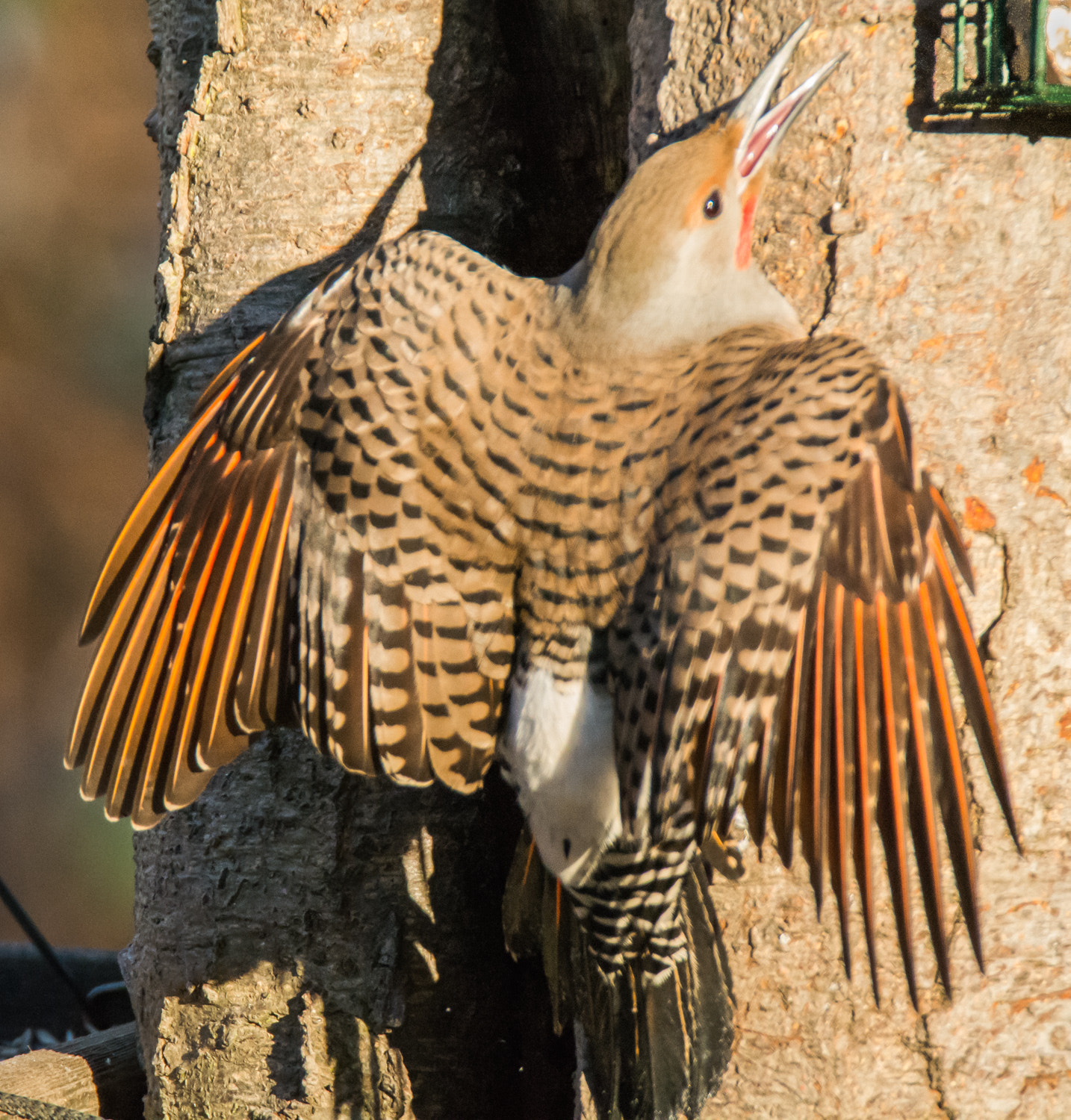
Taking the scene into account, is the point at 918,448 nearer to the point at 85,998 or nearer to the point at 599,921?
the point at 599,921

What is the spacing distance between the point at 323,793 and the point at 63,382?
249 inches

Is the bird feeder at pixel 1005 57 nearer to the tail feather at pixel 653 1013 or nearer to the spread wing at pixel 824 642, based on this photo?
the spread wing at pixel 824 642

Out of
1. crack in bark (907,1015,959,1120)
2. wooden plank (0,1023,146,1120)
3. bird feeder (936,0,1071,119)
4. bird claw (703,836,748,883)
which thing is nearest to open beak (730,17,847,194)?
bird feeder (936,0,1071,119)

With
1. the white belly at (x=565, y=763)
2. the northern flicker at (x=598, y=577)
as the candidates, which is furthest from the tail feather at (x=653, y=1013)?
the white belly at (x=565, y=763)

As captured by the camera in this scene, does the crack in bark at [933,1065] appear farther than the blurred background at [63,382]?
No

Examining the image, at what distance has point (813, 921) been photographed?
7.33 ft

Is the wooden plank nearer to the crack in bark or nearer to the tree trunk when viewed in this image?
the tree trunk

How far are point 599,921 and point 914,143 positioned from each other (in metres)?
1.55

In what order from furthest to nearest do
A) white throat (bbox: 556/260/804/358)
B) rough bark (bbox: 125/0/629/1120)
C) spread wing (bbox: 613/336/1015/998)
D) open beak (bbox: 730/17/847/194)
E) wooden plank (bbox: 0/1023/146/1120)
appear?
1. wooden plank (bbox: 0/1023/146/1120)
2. rough bark (bbox: 125/0/629/1120)
3. white throat (bbox: 556/260/804/358)
4. open beak (bbox: 730/17/847/194)
5. spread wing (bbox: 613/336/1015/998)

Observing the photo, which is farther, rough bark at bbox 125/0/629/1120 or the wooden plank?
the wooden plank

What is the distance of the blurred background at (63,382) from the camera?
316 inches

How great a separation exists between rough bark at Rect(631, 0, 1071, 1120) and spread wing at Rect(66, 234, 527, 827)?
0.69 metres

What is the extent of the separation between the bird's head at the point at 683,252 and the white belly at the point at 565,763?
663mm

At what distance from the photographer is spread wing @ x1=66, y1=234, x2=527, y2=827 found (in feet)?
7.37
